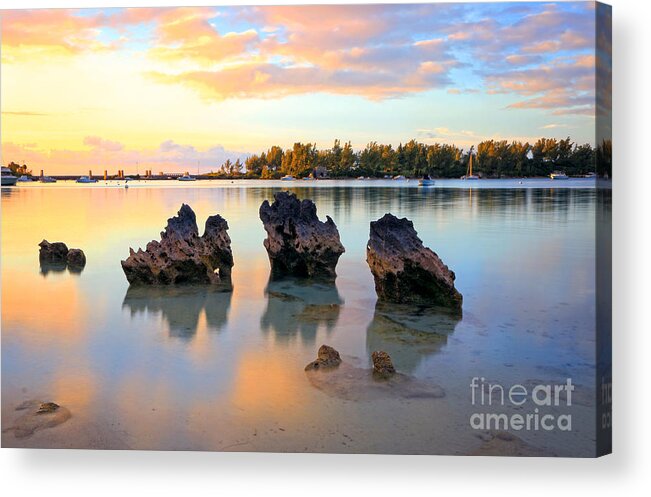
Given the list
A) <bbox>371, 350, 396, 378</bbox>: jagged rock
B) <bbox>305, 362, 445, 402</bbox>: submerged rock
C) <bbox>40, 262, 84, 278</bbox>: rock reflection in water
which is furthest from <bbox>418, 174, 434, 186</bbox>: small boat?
<bbox>40, 262, 84, 278</bbox>: rock reflection in water

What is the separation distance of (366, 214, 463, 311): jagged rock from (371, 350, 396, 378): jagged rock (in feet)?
6.31

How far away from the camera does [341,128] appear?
287 inches

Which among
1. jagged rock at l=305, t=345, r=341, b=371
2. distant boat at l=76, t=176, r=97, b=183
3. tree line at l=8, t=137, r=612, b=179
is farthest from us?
distant boat at l=76, t=176, r=97, b=183

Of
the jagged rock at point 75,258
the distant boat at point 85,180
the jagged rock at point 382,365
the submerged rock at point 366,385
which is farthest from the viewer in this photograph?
the jagged rock at point 75,258

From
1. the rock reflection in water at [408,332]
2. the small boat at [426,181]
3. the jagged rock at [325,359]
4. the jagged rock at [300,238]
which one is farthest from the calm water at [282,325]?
the small boat at [426,181]

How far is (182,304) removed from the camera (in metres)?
8.27

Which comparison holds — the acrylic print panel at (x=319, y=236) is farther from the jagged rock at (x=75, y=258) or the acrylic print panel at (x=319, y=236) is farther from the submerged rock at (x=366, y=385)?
the jagged rock at (x=75, y=258)

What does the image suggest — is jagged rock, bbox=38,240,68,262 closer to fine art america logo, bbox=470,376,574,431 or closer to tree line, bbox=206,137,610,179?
tree line, bbox=206,137,610,179

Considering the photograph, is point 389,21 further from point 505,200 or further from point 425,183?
point 505,200

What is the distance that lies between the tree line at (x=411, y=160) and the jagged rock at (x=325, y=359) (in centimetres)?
261

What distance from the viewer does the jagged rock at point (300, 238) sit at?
31.0ft

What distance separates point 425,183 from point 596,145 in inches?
111

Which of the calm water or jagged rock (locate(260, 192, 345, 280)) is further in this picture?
jagged rock (locate(260, 192, 345, 280))

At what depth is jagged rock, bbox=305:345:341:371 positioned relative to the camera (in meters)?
6.10
